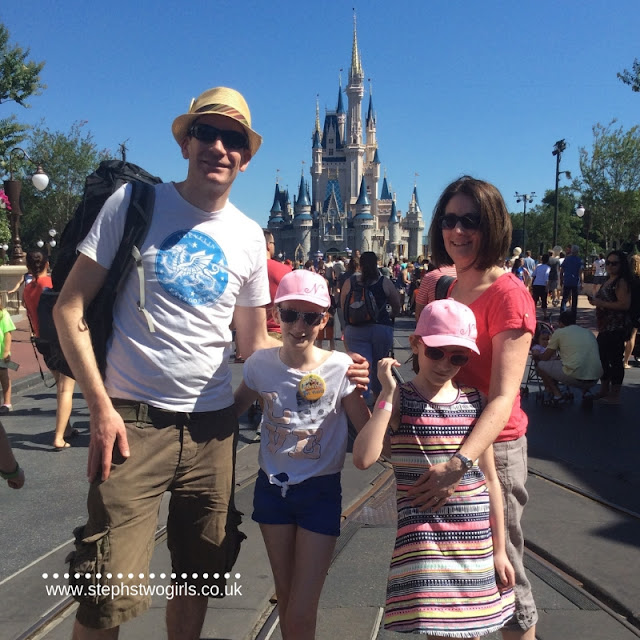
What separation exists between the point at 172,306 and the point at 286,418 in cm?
60

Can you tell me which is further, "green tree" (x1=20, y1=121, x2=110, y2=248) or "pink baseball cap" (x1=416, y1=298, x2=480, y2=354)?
"green tree" (x1=20, y1=121, x2=110, y2=248)

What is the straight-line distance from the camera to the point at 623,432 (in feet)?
20.8

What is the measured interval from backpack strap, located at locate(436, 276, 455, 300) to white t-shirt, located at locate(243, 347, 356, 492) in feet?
1.88

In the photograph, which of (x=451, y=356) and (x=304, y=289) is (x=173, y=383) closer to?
(x=304, y=289)

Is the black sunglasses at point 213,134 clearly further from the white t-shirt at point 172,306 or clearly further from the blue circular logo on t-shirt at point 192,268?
the blue circular logo on t-shirt at point 192,268

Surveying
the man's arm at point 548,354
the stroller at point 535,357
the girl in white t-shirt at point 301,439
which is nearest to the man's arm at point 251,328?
the girl in white t-shirt at point 301,439

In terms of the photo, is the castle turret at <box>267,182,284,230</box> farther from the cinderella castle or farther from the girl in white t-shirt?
the girl in white t-shirt

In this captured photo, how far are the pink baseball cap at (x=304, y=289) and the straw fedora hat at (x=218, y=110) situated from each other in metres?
0.59

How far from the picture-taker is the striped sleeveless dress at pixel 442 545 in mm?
1998

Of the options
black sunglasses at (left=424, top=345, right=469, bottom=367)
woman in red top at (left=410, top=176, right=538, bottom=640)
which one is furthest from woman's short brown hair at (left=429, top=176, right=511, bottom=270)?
black sunglasses at (left=424, top=345, right=469, bottom=367)

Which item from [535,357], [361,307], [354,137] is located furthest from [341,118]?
[361,307]

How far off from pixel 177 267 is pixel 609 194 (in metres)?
34.0

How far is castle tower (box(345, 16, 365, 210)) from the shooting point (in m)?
103

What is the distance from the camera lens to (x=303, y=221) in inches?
3893
